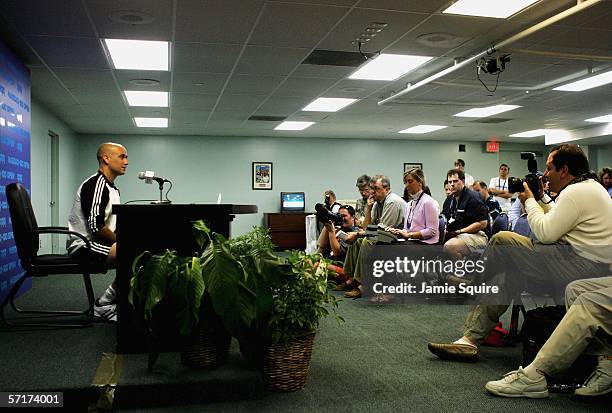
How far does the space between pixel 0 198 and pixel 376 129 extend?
27.3 feet

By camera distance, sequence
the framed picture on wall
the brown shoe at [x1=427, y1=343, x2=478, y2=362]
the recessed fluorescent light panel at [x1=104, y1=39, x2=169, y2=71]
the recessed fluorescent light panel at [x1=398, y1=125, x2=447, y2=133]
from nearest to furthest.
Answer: the brown shoe at [x1=427, y1=343, x2=478, y2=362] → the recessed fluorescent light panel at [x1=104, y1=39, x2=169, y2=71] → the recessed fluorescent light panel at [x1=398, y1=125, x2=447, y2=133] → the framed picture on wall

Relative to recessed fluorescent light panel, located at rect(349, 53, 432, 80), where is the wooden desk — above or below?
below

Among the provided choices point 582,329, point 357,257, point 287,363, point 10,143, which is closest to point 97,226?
point 287,363

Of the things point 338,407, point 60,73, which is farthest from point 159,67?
point 338,407

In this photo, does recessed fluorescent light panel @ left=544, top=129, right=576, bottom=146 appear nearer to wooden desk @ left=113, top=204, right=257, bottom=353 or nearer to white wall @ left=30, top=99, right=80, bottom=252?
white wall @ left=30, top=99, right=80, bottom=252

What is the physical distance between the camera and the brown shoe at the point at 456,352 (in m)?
2.99

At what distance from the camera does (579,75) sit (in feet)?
21.8

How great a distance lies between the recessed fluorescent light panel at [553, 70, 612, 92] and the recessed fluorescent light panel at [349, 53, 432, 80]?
8.19 feet

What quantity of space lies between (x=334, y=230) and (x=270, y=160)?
7.07 m

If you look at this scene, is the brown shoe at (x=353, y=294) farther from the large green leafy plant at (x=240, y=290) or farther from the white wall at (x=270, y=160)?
the white wall at (x=270, y=160)

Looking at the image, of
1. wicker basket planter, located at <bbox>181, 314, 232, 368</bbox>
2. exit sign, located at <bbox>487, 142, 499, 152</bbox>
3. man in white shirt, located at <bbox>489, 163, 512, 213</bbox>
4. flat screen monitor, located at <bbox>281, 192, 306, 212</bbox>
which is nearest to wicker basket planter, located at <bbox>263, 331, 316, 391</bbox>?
wicker basket planter, located at <bbox>181, 314, 232, 368</bbox>

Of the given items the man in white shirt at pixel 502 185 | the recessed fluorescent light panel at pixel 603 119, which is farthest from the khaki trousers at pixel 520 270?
the recessed fluorescent light panel at pixel 603 119

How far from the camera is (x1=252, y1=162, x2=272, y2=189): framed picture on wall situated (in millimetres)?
12742

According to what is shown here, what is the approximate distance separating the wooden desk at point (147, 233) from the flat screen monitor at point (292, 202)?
9.40m
